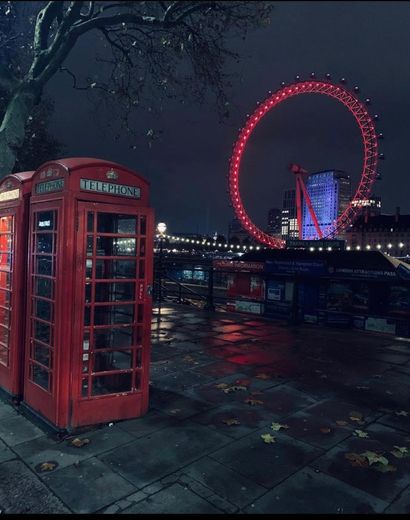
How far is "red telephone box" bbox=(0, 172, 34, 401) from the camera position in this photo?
5559 mm

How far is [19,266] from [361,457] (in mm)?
4683

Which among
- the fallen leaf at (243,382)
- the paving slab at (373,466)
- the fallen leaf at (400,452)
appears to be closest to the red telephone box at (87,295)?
the fallen leaf at (243,382)

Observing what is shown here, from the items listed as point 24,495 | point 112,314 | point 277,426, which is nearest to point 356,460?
point 277,426

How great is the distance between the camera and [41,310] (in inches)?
213

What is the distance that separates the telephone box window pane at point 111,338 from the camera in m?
5.36

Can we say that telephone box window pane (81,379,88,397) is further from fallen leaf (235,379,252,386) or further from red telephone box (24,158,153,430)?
fallen leaf (235,379,252,386)

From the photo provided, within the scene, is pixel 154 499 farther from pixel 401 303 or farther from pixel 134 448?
pixel 401 303

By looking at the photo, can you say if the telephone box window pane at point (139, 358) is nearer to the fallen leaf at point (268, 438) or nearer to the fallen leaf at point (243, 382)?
the fallen leaf at point (268, 438)

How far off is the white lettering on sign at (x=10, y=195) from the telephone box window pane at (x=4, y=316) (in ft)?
5.18

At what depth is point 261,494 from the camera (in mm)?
3609

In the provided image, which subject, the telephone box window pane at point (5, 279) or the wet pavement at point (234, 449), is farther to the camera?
the telephone box window pane at point (5, 279)

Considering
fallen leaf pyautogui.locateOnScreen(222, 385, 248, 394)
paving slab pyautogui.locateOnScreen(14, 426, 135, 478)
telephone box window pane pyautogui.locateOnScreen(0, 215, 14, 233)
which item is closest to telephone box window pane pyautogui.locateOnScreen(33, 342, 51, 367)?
paving slab pyautogui.locateOnScreen(14, 426, 135, 478)

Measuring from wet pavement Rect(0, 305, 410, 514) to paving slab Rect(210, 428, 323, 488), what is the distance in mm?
11

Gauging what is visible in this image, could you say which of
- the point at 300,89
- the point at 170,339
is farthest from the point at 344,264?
the point at 300,89
